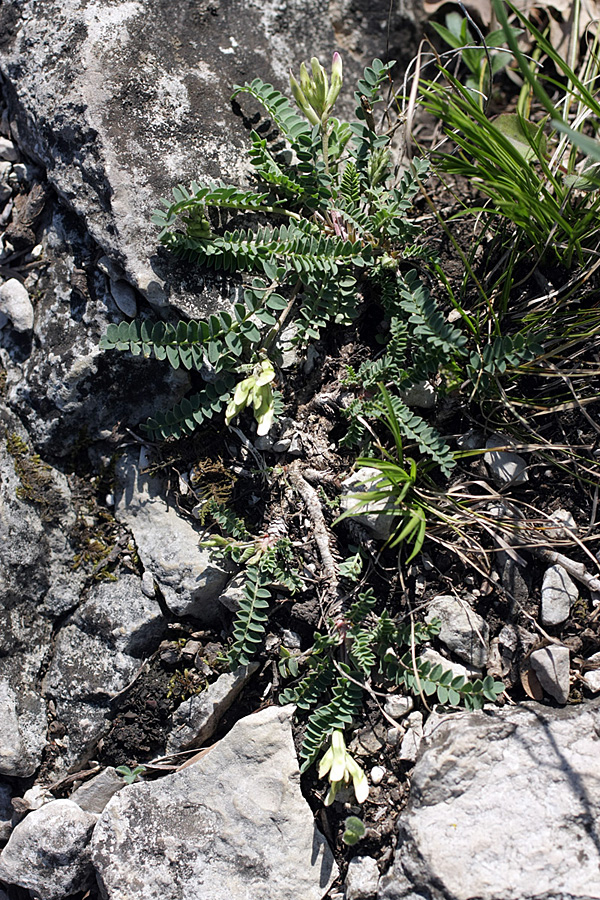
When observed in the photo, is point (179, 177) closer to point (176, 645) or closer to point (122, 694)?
point (176, 645)

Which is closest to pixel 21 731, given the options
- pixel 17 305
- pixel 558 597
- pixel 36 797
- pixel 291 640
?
pixel 36 797

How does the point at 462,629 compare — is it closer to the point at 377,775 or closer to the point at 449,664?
the point at 449,664

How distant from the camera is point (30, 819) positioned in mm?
2799

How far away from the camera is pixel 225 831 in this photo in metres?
2.63

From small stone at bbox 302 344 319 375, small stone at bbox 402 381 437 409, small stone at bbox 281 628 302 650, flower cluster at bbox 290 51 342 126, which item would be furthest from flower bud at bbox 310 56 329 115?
small stone at bbox 281 628 302 650

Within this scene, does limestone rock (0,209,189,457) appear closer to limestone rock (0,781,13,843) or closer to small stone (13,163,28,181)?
small stone (13,163,28,181)

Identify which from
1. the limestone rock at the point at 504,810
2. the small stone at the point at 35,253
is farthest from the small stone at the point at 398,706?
the small stone at the point at 35,253

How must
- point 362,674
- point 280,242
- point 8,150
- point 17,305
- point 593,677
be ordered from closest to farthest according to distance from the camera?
1. point 593,677
2. point 362,674
3. point 280,242
4. point 17,305
5. point 8,150

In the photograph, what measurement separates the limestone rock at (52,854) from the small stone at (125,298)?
2.28 m

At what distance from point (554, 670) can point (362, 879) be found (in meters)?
1.14

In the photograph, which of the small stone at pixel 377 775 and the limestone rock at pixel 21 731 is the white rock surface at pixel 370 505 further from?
the limestone rock at pixel 21 731

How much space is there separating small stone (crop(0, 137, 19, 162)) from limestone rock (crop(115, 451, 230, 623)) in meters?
1.81

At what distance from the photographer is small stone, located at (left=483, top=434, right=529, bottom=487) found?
110 inches

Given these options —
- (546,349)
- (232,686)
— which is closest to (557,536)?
(546,349)
